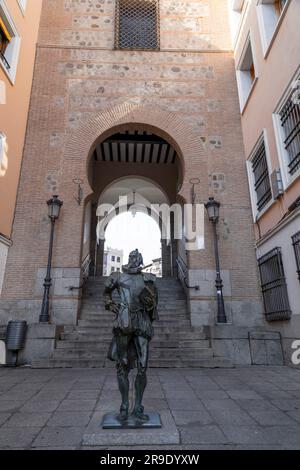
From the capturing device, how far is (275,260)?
683 centimetres

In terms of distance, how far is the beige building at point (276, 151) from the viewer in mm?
6102

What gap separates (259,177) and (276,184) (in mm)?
1382

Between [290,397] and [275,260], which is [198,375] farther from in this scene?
[275,260]

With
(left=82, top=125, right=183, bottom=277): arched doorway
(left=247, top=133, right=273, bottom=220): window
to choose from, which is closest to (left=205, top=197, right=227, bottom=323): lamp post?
(left=247, top=133, right=273, bottom=220): window

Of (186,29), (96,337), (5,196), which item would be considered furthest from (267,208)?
(186,29)

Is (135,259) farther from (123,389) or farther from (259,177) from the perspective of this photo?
(259,177)

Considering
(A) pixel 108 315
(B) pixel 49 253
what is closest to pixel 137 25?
(B) pixel 49 253

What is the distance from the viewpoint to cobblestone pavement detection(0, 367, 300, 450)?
8.66 feet

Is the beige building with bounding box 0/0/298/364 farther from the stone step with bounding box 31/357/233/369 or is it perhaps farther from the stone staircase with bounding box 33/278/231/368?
the stone step with bounding box 31/357/233/369

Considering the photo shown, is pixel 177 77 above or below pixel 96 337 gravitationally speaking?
above

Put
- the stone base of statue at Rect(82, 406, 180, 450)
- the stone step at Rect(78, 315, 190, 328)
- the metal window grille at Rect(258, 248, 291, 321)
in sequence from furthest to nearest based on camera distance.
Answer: the stone step at Rect(78, 315, 190, 328) < the metal window grille at Rect(258, 248, 291, 321) < the stone base of statue at Rect(82, 406, 180, 450)

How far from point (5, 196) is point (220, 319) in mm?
5925

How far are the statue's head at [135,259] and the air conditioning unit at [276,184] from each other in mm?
4450

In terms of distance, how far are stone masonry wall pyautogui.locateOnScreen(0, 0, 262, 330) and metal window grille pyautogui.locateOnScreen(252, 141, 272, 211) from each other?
1.49 feet
